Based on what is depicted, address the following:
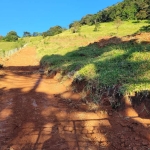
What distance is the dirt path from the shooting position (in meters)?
4.57

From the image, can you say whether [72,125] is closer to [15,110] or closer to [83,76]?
[15,110]

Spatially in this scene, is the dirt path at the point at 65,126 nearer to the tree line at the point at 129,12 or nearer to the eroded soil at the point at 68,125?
the eroded soil at the point at 68,125

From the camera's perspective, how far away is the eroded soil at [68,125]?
457 centimetres

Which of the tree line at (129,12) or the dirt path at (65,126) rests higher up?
the tree line at (129,12)

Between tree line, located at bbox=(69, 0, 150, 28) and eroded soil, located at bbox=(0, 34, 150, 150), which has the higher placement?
tree line, located at bbox=(69, 0, 150, 28)

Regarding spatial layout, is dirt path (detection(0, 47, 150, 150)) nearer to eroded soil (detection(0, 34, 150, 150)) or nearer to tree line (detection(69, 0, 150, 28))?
eroded soil (detection(0, 34, 150, 150))

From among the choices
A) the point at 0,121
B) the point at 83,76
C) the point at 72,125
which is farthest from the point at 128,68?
the point at 0,121

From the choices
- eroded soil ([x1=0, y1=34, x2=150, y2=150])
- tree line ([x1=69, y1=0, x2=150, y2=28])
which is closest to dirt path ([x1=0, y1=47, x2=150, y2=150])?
eroded soil ([x1=0, y1=34, x2=150, y2=150])

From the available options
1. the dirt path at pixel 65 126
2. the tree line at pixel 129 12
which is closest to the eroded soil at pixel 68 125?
the dirt path at pixel 65 126

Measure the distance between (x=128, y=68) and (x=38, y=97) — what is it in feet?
10.2

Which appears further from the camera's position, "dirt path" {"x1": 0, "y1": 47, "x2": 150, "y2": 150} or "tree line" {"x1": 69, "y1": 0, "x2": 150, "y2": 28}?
"tree line" {"x1": 69, "y1": 0, "x2": 150, "y2": 28}

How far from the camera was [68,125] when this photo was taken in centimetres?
544

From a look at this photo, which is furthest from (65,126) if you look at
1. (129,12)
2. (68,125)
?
(129,12)

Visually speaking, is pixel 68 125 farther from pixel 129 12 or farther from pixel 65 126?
pixel 129 12
